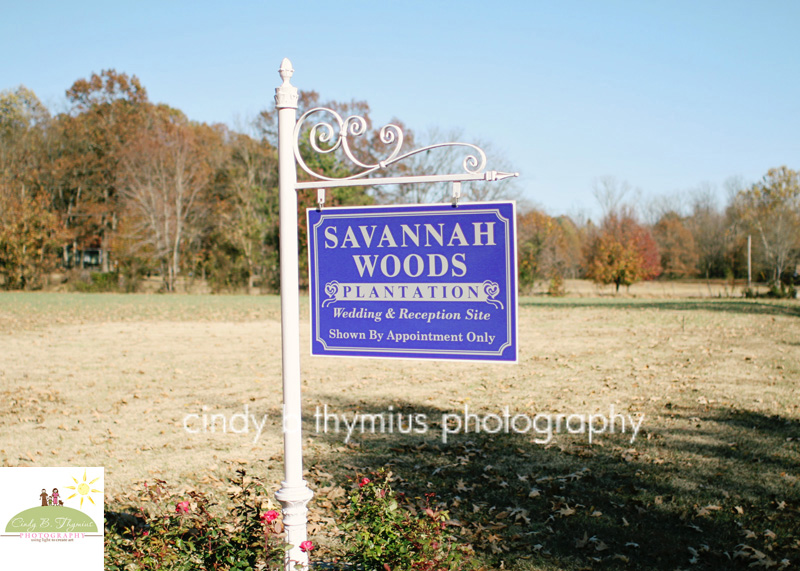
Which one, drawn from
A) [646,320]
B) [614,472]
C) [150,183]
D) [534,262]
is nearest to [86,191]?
[150,183]

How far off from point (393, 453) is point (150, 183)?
44.4m

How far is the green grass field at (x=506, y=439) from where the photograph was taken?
14.9 feet

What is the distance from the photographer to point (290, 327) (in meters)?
2.87

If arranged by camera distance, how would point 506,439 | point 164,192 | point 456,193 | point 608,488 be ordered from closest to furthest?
point 456,193, point 608,488, point 506,439, point 164,192

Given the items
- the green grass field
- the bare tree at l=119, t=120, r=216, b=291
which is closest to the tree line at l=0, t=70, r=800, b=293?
the bare tree at l=119, t=120, r=216, b=291

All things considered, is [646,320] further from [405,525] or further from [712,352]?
[405,525]

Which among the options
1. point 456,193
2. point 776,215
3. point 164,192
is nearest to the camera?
point 456,193

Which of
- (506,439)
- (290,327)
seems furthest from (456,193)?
(506,439)

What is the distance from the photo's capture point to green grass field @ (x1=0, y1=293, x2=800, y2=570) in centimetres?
455

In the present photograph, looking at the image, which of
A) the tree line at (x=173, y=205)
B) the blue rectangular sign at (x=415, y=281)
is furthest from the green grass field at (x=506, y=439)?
the tree line at (x=173, y=205)

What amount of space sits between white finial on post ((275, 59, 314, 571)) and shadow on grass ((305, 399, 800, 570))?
1774 millimetres

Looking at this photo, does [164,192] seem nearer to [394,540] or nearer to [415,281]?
[415,281]

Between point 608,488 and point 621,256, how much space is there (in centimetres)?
4711

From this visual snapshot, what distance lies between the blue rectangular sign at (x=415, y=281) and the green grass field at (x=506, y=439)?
2055mm
